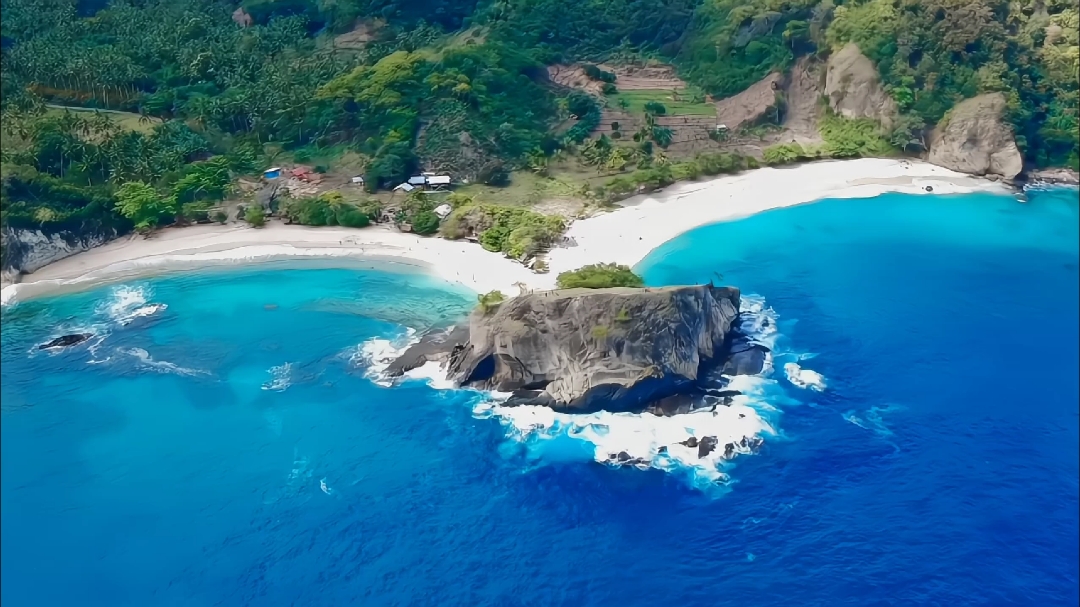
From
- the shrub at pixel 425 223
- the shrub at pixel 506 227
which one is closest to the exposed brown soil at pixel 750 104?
the shrub at pixel 506 227

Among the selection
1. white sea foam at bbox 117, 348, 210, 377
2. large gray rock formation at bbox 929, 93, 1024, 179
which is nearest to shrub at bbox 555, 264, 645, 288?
white sea foam at bbox 117, 348, 210, 377

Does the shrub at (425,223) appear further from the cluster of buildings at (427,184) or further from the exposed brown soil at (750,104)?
the exposed brown soil at (750,104)

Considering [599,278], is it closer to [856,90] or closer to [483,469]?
[483,469]

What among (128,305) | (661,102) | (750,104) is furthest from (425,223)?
(750,104)

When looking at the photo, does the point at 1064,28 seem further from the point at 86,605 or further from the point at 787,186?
the point at 86,605

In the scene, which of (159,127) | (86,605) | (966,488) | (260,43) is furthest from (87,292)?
(966,488)

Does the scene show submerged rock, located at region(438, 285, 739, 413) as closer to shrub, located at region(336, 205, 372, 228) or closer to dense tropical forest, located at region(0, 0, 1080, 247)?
shrub, located at region(336, 205, 372, 228)
